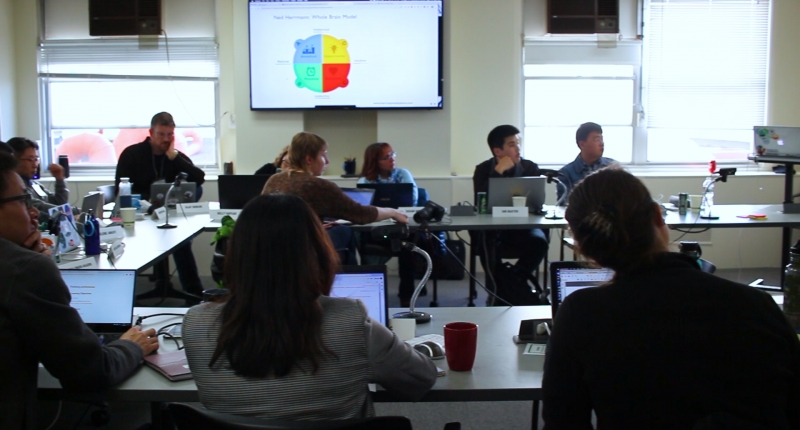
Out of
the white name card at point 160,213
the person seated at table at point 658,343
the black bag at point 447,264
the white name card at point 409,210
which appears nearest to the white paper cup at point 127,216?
the white name card at point 160,213

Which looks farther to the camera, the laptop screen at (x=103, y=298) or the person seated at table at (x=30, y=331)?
the laptop screen at (x=103, y=298)

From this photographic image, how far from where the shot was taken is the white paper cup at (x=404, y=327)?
6.72ft

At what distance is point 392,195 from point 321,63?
6.23ft

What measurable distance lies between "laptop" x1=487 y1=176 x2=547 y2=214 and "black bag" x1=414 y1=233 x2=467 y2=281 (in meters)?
0.70

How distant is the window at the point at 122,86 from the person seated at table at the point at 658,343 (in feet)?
18.1

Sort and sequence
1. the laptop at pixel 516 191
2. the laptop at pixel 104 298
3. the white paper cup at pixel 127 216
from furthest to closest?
the laptop at pixel 516 191 < the white paper cup at pixel 127 216 < the laptop at pixel 104 298

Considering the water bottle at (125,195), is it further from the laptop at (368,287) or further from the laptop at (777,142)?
the laptop at (777,142)

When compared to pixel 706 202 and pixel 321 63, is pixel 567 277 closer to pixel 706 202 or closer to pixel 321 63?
pixel 706 202

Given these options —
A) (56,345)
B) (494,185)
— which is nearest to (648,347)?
(56,345)

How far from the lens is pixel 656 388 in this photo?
4.21 feet

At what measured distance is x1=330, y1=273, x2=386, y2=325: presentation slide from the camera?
204 cm

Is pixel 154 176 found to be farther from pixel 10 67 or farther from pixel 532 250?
pixel 532 250

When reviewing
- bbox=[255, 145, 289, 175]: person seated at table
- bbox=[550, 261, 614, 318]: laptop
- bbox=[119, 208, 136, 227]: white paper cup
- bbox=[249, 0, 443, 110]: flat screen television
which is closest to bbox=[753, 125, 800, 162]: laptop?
bbox=[249, 0, 443, 110]: flat screen television

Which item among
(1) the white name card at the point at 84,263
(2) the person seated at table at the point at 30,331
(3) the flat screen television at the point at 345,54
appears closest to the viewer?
(2) the person seated at table at the point at 30,331
